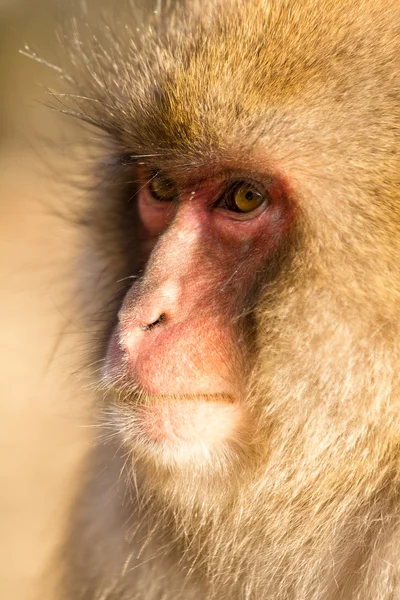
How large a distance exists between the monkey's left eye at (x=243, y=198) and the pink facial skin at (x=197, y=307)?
0.05 feet

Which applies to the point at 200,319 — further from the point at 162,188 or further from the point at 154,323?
the point at 162,188

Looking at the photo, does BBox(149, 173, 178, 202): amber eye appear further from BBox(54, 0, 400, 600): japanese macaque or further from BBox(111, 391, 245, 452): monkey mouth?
BBox(111, 391, 245, 452): monkey mouth

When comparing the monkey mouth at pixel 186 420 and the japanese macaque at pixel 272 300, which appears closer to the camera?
the japanese macaque at pixel 272 300

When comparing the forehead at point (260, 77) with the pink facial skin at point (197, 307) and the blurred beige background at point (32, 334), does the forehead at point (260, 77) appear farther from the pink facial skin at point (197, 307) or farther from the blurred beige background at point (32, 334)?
the blurred beige background at point (32, 334)

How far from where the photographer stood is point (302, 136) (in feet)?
5.80

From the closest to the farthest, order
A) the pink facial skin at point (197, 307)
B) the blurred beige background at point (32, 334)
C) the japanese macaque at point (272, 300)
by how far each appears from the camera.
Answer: the japanese macaque at point (272, 300) → the pink facial skin at point (197, 307) → the blurred beige background at point (32, 334)

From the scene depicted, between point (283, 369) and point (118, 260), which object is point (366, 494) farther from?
point (118, 260)

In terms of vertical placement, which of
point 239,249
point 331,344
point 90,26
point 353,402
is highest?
point 90,26

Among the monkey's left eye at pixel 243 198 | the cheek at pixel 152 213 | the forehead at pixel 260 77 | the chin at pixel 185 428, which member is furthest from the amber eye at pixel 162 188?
the chin at pixel 185 428

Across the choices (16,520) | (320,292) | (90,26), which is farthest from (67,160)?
(16,520)

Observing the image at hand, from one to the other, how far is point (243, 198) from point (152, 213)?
17.4 inches

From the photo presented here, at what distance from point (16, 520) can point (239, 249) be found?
3.02 meters

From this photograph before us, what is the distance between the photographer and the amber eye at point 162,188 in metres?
2.21

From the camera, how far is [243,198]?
77.9 inches
